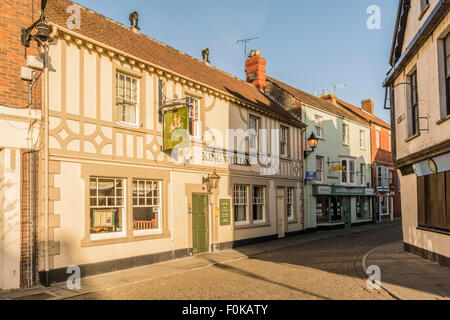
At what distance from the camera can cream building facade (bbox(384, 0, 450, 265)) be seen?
11.2 metres

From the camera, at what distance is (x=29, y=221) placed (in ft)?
30.6

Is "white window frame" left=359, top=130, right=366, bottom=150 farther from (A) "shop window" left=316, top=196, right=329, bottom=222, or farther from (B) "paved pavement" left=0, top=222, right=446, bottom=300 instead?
(B) "paved pavement" left=0, top=222, right=446, bottom=300

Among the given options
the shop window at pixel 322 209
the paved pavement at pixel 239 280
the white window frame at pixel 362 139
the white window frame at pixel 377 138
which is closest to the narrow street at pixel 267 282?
the paved pavement at pixel 239 280

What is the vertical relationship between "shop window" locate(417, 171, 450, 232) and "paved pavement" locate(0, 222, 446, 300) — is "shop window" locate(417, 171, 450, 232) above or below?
above

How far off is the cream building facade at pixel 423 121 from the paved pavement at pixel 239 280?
2255 millimetres

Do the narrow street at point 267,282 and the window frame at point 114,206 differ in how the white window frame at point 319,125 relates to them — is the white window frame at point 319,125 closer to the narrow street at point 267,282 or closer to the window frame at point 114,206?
the narrow street at point 267,282

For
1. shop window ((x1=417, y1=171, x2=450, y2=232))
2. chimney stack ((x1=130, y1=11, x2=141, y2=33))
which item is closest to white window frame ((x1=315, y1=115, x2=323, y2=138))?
shop window ((x1=417, y1=171, x2=450, y2=232))

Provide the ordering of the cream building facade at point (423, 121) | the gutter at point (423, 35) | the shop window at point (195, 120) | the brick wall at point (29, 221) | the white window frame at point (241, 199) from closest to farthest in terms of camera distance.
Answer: the brick wall at point (29, 221) < the gutter at point (423, 35) < the cream building facade at point (423, 121) < the shop window at point (195, 120) < the white window frame at point (241, 199)

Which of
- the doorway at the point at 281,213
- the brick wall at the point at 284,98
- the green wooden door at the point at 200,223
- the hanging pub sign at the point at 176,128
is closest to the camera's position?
the hanging pub sign at the point at 176,128

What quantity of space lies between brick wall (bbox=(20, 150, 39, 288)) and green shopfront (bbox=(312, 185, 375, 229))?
58.9ft

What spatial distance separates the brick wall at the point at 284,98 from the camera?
78.4ft

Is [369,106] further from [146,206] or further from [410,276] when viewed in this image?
[146,206]
